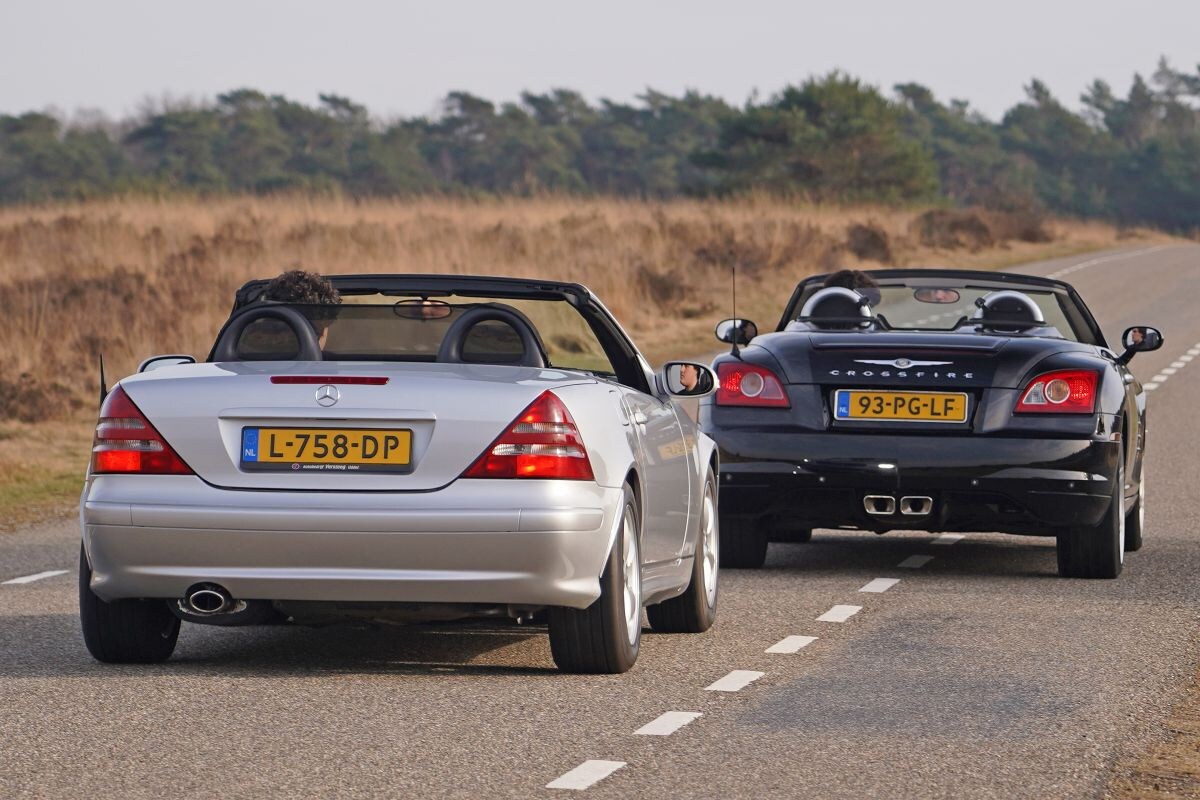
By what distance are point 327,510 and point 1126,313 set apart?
31.3 metres

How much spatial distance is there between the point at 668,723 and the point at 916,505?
3857 millimetres

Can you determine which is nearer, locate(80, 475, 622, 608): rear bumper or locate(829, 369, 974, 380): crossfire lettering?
locate(80, 475, 622, 608): rear bumper

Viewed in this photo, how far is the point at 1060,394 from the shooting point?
1016cm

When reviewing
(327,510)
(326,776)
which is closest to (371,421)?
(327,510)

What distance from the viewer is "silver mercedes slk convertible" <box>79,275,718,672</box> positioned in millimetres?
6984

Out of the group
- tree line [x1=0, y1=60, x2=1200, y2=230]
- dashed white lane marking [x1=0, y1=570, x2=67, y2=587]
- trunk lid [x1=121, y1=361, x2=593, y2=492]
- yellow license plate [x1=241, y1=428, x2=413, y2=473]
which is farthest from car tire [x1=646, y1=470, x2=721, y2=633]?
tree line [x1=0, y1=60, x2=1200, y2=230]

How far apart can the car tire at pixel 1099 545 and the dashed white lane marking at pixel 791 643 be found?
7.21 feet

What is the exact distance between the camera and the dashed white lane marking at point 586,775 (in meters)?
5.64

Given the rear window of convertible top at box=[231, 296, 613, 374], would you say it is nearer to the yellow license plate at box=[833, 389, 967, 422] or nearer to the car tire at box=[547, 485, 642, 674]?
the car tire at box=[547, 485, 642, 674]

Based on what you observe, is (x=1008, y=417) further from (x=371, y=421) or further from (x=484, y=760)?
(x=484, y=760)

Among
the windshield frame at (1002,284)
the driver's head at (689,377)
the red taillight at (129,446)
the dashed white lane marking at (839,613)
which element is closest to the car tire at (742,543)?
the windshield frame at (1002,284)

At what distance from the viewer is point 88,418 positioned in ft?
66.0

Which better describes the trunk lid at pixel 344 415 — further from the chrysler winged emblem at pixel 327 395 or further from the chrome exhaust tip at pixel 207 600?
the chrome exhaust tip at pixel 207 600

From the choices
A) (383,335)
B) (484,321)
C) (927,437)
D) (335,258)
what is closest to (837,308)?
(927,437)
